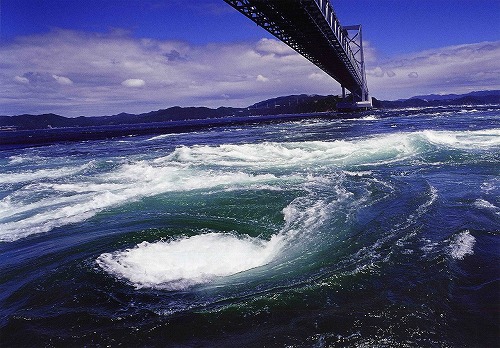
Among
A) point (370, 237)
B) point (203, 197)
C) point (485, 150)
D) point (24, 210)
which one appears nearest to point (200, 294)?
point (370, 237)

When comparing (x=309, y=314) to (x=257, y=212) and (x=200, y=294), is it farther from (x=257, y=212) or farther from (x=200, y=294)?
(x=257, y=212)

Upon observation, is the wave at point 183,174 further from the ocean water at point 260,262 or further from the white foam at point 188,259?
the white foam at point 188,259

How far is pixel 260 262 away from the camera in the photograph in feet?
20.2

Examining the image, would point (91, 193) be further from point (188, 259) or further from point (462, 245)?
point (462, 245)

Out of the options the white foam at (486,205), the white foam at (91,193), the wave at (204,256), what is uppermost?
the white foam at (91,193)

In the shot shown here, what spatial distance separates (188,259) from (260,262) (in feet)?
4.15

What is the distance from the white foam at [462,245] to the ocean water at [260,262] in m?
0.03

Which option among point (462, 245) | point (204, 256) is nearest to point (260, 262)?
point (204, 256)

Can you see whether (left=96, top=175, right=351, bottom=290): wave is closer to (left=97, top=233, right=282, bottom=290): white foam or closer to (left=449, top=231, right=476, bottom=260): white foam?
(left=97, top=233, right=282, bottom=290): white foam

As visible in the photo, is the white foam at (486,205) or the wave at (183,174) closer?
the white foam at (486,205)

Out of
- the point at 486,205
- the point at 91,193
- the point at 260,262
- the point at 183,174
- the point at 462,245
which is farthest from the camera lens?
the point at 183,174

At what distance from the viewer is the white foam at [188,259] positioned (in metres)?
5.61

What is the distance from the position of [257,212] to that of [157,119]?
604ft

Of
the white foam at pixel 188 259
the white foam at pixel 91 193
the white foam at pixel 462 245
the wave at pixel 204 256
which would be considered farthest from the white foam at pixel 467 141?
the white foam at pixel 188 259
